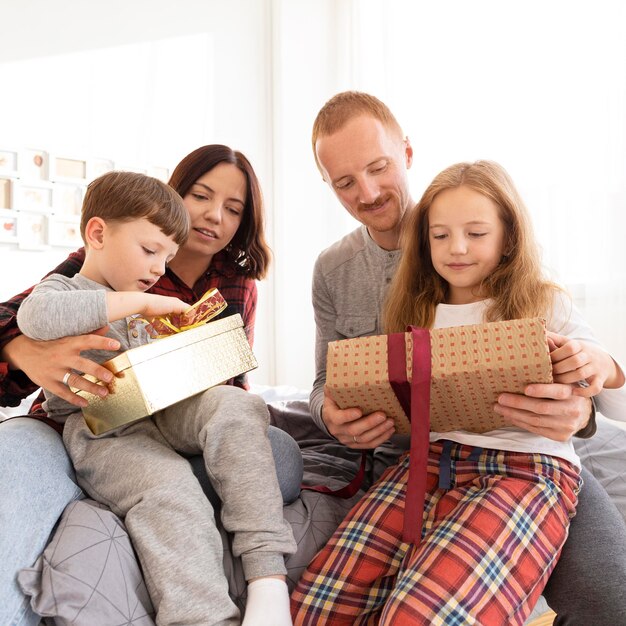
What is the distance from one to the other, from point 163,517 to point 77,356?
35 cm

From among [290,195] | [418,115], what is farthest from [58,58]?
[418,115]

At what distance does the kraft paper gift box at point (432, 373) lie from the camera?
3.43 ft

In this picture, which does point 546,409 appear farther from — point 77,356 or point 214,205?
point 214,205

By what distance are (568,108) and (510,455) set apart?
80.1 inches

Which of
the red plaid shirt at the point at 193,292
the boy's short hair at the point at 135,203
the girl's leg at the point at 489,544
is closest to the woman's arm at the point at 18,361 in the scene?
the red plaid shirt at the point at 193,292

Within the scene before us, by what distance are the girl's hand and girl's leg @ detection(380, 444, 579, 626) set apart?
166 mm

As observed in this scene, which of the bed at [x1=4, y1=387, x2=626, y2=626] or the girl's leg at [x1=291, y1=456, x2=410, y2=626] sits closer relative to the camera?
the bed at [x1=4, y1=387, x2=626, y2=626]

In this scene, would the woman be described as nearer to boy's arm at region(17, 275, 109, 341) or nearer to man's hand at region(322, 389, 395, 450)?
boy's arm at region(17, 275, 109, 341)

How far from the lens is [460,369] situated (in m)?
1.06

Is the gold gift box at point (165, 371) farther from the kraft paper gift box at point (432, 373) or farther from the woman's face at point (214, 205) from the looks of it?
the woman's face at point (214, 205)

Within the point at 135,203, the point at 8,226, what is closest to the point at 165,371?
the point at 135,203

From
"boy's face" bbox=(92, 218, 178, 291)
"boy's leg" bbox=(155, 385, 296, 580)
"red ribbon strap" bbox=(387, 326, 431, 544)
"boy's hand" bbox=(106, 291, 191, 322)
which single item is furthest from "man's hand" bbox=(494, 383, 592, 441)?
"boy's face" bbox=(92, 218, 178, 291)

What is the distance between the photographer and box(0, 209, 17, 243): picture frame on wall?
11.1 feet

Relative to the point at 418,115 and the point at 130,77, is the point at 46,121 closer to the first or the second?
the point at 130,77
